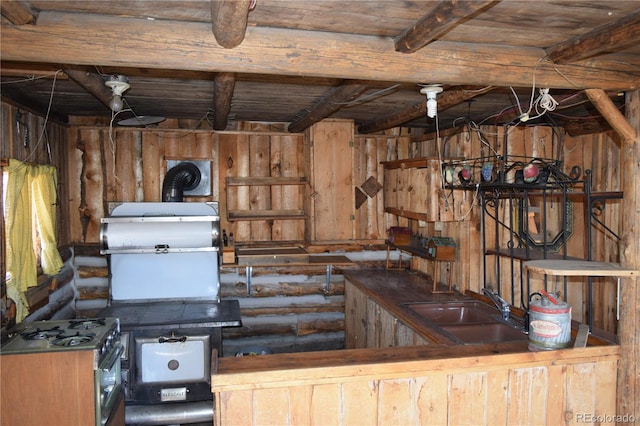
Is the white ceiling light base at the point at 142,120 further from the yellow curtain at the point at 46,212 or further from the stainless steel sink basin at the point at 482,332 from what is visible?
the stainless steel sink basin at the point at 482,332

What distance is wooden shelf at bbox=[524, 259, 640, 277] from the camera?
2.24 meters

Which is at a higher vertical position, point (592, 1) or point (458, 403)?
point (592, 1)

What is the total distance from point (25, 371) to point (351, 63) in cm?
222

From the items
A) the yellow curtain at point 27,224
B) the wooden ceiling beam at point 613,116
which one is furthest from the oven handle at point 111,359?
the wooden ceiling beam at point 613,116

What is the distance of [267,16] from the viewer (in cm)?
178

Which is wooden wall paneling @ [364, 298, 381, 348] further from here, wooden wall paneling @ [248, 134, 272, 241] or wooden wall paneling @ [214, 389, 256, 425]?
wooden wall paneling @ [214, 389, 256, 425]

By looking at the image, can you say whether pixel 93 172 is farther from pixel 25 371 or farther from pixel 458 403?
pixel 458 403

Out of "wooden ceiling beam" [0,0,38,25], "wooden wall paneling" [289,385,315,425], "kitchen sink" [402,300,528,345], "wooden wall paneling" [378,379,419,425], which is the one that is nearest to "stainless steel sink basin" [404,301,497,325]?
"kitchen sink" [402,300,528,345]

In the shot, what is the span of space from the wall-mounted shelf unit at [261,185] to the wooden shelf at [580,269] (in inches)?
94.9

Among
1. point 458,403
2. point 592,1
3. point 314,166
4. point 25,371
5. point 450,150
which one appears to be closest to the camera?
point 592,1

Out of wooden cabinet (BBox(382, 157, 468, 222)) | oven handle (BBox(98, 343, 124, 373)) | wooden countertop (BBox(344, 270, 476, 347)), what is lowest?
oven handle (BBox(98, 343, 124, 373))

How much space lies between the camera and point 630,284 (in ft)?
7.90

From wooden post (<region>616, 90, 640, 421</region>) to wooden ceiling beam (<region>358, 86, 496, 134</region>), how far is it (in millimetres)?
778

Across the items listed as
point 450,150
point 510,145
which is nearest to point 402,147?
point 450,150
